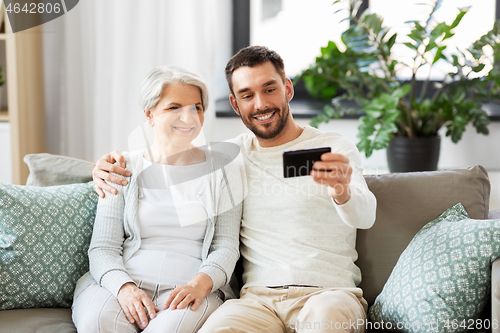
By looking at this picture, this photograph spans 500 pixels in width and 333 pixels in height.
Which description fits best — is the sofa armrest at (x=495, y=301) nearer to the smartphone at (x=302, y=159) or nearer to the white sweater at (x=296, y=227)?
the white sweater at (x=296, y=227)

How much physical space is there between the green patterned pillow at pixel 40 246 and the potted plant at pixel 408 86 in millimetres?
1301

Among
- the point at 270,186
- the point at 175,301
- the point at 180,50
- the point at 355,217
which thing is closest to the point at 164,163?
the point at 270,186

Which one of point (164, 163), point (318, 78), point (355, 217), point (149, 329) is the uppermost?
point (318, 78)

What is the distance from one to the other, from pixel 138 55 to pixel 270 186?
140 cm

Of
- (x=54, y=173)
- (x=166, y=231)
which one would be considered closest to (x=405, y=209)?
(x=166, y=231)

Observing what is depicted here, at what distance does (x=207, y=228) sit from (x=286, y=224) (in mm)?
241

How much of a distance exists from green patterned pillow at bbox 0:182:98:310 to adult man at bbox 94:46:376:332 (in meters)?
0.16

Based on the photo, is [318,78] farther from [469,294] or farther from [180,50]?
[469,294]

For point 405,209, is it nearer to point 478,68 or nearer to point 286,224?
point 286,224

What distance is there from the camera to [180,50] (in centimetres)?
250

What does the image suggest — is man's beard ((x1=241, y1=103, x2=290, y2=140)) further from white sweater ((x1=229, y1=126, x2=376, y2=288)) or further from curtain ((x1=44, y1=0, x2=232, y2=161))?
curtain ((x1=44, y1=0, x2=232, y2=161))

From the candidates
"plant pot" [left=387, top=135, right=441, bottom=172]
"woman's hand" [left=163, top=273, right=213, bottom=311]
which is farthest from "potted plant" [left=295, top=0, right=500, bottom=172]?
"woman's hand" [left=163, top=273, right=213, bottom=311]

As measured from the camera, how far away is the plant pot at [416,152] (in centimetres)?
226

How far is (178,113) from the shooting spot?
4.82 feet
